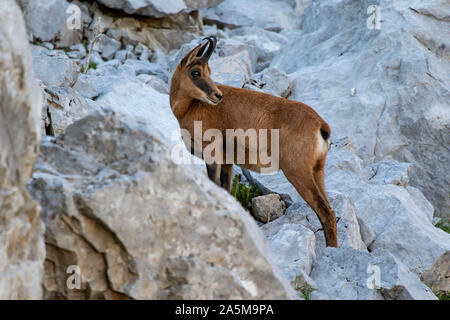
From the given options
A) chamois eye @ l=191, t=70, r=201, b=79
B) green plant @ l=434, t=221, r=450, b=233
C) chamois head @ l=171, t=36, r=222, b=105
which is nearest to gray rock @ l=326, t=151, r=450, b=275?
green plant @ l=434, t=221, r=450, b=233

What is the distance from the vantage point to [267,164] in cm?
689

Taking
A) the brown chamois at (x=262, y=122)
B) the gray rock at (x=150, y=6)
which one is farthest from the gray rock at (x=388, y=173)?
the gray rock at (x=150, y=6)

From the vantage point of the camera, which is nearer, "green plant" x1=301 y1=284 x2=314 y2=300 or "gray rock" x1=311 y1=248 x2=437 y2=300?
"green plant" x1=301 y1=284 x2=314 y2=300

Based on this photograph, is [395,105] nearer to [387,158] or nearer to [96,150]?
[387,158]

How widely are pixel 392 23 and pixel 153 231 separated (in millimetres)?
8768

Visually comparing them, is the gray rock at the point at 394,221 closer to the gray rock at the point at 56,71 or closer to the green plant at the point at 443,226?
the green plant at the point at 443,226

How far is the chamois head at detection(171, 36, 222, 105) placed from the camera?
6969 millimetres

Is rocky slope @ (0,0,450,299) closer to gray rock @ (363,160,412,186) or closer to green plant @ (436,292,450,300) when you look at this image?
gray rock @ (363,160,412,186)

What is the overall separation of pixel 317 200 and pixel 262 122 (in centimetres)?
113

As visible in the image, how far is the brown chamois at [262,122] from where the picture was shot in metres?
6.48

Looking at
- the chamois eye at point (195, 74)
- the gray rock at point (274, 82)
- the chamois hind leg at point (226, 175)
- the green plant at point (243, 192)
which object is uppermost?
the chamois eye at point (195, 74)

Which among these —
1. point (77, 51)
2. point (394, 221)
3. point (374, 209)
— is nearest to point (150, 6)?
point (77, 51)

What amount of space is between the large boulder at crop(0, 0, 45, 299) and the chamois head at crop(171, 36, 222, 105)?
3.80m
